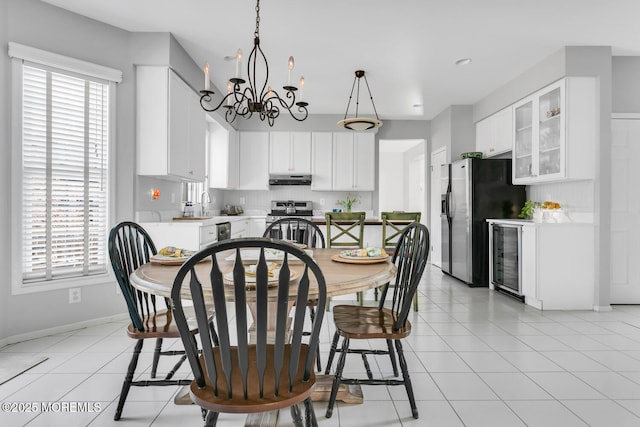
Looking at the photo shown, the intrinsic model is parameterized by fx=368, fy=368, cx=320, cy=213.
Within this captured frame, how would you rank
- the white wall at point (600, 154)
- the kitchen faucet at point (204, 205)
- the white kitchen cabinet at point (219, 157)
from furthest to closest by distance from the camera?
1. the white kitchen cabinet at point (219, 157)
2. the kitchen faucet at point (204, 205)
3. the white wall at point (600, 154)

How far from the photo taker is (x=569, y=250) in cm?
366

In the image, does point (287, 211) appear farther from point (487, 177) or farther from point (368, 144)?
point (487, 177)

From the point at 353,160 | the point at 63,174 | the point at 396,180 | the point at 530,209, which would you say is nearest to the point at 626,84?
the point at 530,209

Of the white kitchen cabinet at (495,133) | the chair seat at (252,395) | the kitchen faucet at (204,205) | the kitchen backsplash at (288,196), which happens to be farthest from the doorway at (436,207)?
the chair seat at (252,395)

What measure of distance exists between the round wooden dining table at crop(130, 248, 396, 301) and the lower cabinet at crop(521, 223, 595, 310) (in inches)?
101

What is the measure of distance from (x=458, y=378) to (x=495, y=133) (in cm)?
386

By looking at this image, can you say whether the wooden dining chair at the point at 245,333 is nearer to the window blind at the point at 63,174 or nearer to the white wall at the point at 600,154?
the window blind at the point at 63,174

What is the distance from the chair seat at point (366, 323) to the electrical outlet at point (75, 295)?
230 centimetres

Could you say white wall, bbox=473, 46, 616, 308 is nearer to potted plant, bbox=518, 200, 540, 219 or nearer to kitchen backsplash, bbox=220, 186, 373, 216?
potted plant, bbox=518, 200, 540, 219

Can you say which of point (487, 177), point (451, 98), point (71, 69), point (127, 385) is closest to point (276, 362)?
point (127, 385)

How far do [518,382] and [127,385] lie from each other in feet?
6.95

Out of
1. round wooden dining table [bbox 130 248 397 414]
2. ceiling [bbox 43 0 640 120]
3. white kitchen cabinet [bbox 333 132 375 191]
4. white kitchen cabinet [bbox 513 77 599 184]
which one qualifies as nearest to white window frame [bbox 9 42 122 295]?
ceiling [bbox 43 0 640 120]

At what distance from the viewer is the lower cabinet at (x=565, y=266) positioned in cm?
365

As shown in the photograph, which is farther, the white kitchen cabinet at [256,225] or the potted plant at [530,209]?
the white kitchen cabinet at [256,225]
